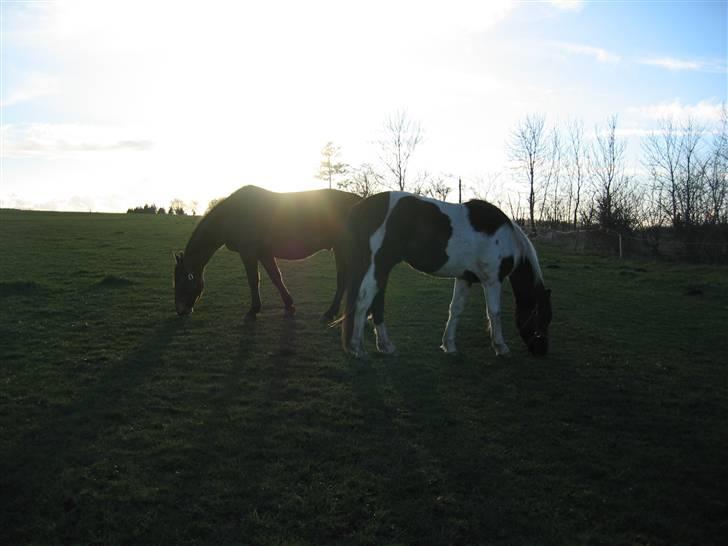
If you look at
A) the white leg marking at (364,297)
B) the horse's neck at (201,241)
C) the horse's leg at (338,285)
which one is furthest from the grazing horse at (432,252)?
the horse's neck at (201,241)

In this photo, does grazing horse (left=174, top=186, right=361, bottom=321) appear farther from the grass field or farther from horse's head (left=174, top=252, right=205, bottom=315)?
the grass field

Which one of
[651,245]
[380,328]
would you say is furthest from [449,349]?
[651,245]

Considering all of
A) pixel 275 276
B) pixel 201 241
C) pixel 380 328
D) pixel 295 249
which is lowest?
pixel 380 328

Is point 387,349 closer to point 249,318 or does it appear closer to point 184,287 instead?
point 249,318

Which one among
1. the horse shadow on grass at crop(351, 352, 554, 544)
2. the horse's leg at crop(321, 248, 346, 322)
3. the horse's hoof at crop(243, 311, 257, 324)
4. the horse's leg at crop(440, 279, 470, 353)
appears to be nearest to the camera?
the horse shadow on grass at crop(351, 352, 554, 544)

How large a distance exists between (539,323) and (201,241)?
5.92 meters

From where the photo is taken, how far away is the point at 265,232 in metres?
10.1

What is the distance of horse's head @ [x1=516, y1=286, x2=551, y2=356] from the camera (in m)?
7.70

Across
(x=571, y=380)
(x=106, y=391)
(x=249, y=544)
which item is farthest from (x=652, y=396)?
(x=106, y=391)

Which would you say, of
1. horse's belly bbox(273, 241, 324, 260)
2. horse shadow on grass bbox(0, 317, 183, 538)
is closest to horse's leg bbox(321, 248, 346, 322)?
horse's belly bbox(273, 241, 324, 260)

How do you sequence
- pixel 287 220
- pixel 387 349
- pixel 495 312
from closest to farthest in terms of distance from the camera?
1. pixel 495 312
2. pixel 387 349
3. pixel 287 220

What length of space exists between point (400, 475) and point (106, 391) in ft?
11.3

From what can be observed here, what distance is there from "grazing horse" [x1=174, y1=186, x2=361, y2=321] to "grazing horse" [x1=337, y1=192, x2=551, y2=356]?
249 cm

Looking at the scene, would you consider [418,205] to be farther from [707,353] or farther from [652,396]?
[707,353]
